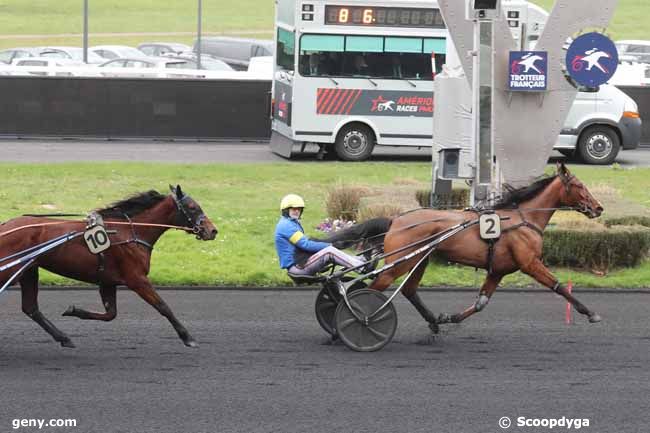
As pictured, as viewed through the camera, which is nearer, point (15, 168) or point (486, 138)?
point (486, 138)

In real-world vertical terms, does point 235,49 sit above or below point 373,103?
below

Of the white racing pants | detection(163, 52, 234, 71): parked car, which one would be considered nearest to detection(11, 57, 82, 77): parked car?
detection(163, 52, 234, 71): parked car

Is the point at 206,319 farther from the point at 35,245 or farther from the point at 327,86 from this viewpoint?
the point at 327,86

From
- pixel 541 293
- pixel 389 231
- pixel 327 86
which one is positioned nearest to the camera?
pixel 389 231

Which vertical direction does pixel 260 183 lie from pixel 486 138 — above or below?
below

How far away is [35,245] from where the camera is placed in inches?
394

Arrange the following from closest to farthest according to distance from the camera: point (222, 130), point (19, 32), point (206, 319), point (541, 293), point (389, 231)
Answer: point (389, 231) < point (206, 319) < point (541, 293) < point (222, 130) < point (19, 32)

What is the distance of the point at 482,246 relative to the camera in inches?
424

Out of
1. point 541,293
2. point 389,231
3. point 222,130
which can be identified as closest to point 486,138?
point 541,293

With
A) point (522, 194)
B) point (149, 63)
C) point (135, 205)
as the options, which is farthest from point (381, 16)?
point (149, 63)

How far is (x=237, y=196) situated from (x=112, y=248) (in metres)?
8.70

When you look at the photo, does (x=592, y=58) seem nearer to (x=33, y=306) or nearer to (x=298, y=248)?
(x=298, y=248)

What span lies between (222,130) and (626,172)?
9698 millimetres

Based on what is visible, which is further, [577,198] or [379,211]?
[379,211]
